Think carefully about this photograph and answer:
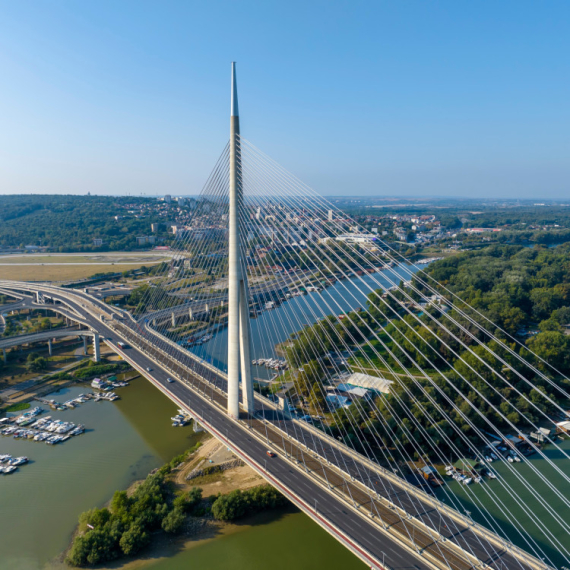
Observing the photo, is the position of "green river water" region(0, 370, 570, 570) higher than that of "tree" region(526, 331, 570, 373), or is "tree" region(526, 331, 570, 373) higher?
"tree" region(526, 331, 570, 373)

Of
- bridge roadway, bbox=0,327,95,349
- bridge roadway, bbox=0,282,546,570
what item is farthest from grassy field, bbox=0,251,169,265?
bridge roadway, bbox=0,282,546,570

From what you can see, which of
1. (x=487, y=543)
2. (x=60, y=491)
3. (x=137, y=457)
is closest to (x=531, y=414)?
(x=487, y=543)

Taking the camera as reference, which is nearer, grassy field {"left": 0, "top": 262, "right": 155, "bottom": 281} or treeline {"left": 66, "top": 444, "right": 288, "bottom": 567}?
treeline {"left": 66, "top": 444, "right": 288, "bottom": 567}

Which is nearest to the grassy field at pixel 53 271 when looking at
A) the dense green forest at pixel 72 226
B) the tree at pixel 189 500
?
the dense green forest at pixel 72 226

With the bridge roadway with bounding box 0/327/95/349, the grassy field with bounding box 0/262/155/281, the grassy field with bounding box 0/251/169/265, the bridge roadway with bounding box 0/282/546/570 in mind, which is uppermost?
the bridge roadway with bounding box 0/282/546/570

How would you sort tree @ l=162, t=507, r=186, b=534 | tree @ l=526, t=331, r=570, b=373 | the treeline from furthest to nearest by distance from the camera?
1. tree @ l=526, t=331, r=570, b=373
2. tree @ l=162, t=507, r=186, b=534
3. the treeline

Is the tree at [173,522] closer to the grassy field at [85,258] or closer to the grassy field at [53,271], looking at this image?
the grassy field at [53,271]

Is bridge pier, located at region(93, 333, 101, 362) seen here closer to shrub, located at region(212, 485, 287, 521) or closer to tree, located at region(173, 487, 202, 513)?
tree, located at region(173, 487, 202, 513)

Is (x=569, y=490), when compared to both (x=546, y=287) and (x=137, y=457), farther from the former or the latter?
(x=546, y=287)
